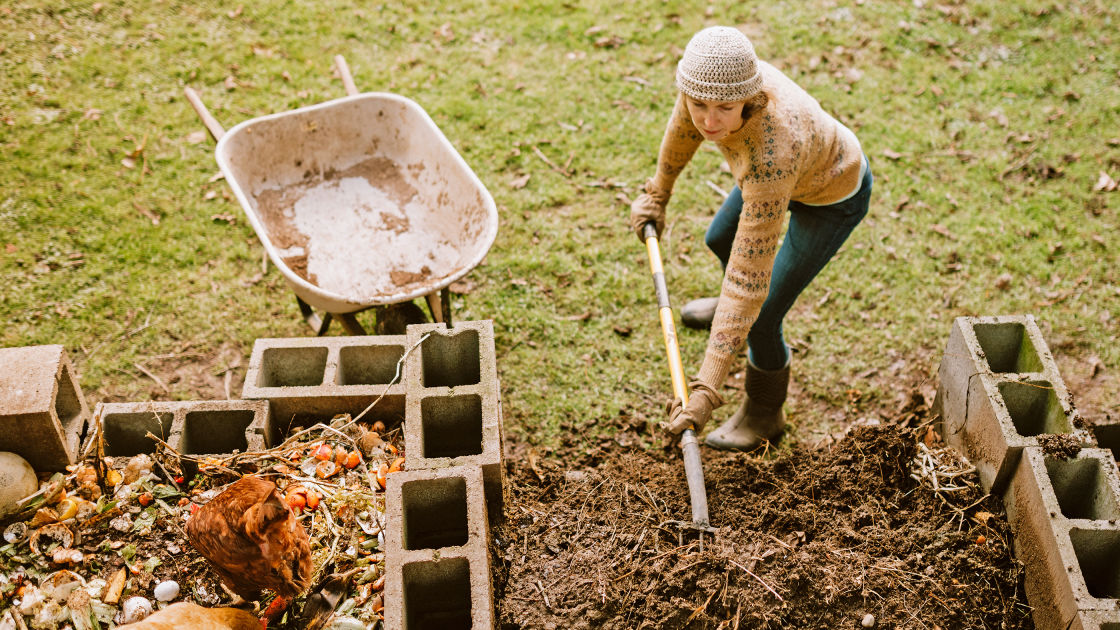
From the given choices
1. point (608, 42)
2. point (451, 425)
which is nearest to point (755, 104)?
point (451, 425)

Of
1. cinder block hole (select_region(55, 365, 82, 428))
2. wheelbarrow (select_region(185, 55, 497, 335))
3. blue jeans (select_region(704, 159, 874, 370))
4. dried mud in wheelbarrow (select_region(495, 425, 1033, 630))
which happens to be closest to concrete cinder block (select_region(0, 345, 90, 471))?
cinder block hole (select_region(55, 365, 82, 428))

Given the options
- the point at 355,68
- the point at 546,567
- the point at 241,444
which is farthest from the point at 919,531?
the point at 355,68

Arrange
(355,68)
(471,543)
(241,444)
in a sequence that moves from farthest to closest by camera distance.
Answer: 1. (355,68)
2. (241,444)
3. (471,543)

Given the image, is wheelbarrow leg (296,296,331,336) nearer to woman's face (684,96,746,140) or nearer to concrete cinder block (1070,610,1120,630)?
woman's face (684,96,746,140)

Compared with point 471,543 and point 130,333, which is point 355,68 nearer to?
point 130,333

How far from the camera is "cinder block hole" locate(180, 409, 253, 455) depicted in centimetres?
344

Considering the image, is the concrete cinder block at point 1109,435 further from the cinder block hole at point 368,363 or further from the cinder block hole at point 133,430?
the cinder block hole at point 133,430

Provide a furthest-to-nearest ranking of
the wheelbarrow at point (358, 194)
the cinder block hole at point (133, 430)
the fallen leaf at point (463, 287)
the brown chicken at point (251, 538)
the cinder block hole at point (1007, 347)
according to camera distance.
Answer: the fallen leaf at point (463, 287), the wheelbarrow at point (358, 194), the cinder block hole at point (1007, 347), the cinder block hole at point (133, 430), the brown chicken at point (251, 538)

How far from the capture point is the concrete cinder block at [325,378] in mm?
3490

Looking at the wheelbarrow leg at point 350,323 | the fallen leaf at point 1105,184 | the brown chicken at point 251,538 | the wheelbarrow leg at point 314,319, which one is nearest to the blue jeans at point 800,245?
the wheelbarrow leg at point 350,323

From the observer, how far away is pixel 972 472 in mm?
3602

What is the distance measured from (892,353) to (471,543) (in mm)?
3395

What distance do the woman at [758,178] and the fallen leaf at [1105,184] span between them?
370 centimetres

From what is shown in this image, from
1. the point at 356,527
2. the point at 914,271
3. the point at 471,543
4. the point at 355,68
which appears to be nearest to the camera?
the point at 471,543
